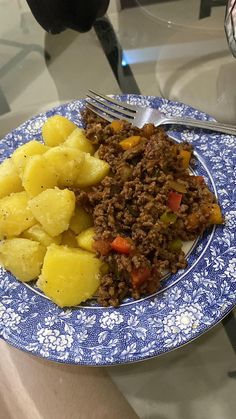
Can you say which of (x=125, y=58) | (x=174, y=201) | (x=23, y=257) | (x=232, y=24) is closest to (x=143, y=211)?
(x=174, y=201)

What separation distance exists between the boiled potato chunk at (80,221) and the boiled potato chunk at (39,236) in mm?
46

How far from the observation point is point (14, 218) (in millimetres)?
1208

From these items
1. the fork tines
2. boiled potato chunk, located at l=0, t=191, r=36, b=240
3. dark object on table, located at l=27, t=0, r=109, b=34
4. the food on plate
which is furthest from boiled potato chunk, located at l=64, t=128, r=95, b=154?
dark object on table, located at l=27, t=0, r=109, b=34

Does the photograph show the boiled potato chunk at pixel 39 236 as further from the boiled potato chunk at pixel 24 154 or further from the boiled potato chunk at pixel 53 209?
the boiled potato chunk at pixel 24 154

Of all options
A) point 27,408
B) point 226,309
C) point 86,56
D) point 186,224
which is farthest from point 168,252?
point 86,56

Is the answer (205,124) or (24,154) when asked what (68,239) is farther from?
(205,124)

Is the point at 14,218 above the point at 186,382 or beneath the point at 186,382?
above

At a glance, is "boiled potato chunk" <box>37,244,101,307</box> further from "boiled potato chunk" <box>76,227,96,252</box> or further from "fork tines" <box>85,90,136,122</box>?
"fork tines" <box>85,90,136,122</box>

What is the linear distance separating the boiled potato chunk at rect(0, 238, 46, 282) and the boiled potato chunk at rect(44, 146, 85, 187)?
0.61ft

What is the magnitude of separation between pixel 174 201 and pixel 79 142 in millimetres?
324

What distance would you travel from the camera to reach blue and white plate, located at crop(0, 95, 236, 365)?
3.49 ft

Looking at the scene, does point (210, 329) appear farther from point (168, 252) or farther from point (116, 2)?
point (116, 2)

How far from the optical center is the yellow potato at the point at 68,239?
48.4 inches

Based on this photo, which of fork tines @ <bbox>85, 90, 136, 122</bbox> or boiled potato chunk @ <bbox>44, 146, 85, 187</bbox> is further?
fork tines @ <bbox>85, 90, 136, 122</bbox>
